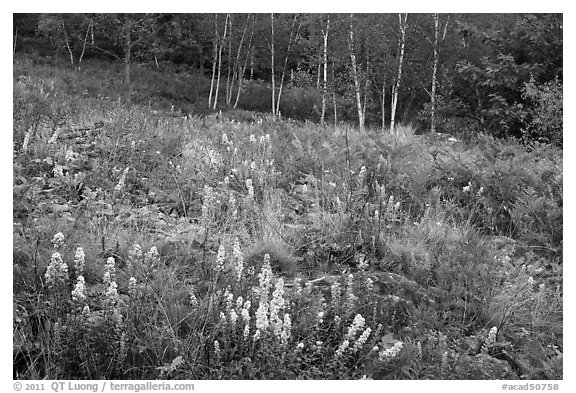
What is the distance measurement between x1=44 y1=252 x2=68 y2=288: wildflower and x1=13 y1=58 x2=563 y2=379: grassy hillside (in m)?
0.01

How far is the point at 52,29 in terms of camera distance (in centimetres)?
2981

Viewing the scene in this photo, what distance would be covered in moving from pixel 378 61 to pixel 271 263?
21953 millimetres

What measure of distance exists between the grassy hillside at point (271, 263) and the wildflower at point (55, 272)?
12 millimetres

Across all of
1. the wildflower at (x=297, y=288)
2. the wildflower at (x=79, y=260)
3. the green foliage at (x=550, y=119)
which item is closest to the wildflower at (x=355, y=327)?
the wildflower at (x=297, y=288)

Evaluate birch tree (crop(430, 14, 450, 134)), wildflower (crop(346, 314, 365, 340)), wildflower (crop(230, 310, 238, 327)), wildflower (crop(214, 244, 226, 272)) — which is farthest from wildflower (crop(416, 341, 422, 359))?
birch tree (crop(430, 14, 450, 134))

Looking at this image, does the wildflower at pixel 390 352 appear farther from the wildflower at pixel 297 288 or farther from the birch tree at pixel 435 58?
the birch tree at pixel 435 58

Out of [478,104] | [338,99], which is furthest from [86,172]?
[338,99]

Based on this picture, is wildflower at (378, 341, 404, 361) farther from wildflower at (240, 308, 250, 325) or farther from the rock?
wildflower at (240, 308, 250, 325)

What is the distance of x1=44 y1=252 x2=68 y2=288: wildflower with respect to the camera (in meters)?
2.67

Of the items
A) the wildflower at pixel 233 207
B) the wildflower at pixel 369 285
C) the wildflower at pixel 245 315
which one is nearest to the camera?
the wildflower at pixel 245 315

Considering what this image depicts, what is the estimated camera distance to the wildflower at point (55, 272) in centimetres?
267

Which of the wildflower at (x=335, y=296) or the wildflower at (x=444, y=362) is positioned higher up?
the wildflower at (x=335, y=296)

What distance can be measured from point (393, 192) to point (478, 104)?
548 inches

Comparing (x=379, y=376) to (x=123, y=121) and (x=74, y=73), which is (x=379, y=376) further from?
(x=74, y=73)
